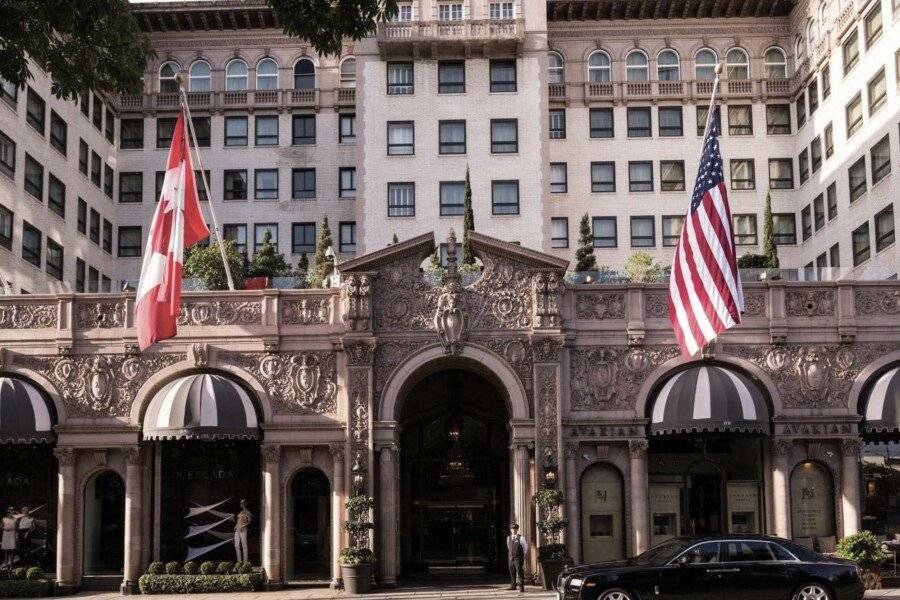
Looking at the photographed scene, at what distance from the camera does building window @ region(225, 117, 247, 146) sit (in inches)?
2889

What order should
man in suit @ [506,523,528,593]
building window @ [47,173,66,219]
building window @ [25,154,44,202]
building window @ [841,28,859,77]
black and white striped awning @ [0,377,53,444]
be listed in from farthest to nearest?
building window @ [47,173,66,219] → building window @ [841,28,859,77] → building window @ [25,154,44,202] → black and white striped awning @ [0,377,53,444] → man in suit @ [506,523,528,593]

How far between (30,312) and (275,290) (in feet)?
26.9

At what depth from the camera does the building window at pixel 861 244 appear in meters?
59.9

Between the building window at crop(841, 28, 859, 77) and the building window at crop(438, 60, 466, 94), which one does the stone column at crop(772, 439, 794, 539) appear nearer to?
the building window at crop(841, 28, 859, 77)

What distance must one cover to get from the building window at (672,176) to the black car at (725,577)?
46.6 m

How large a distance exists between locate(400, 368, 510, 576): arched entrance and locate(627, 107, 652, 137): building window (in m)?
33.1

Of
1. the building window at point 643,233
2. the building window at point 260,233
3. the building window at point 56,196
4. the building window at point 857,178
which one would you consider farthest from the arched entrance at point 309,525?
the building window at point 643,233

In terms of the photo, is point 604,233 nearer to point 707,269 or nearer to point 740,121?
point 740,121

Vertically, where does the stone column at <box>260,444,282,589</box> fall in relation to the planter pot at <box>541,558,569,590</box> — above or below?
above

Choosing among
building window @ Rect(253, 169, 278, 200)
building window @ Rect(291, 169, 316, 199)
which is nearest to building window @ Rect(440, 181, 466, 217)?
building window @ Rect(291, 169, 316, 199)

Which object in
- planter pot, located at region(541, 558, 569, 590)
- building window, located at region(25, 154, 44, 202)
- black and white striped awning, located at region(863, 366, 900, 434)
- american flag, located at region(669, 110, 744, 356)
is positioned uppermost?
building window, located at region(25, 154, 44, 202)

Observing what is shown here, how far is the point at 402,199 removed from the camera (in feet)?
A: 221

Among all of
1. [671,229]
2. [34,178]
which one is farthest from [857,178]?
[34,178]

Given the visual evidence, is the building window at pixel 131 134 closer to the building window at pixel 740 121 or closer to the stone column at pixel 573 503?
the building window at pixel 740 121
